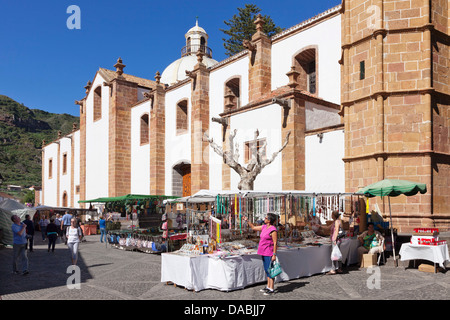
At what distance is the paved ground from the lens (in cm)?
713

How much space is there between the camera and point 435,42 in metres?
12.4

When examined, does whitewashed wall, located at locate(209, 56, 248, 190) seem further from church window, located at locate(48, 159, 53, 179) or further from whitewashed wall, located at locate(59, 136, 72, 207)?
church window, located at locate(48, 159, 53, 179)

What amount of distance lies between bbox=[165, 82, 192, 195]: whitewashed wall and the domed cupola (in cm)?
1496

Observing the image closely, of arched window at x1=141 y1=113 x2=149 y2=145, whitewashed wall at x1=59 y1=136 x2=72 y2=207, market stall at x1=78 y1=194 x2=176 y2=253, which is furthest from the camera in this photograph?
whitewashed wall at x1=59 y1=136 x2=72 y2=207

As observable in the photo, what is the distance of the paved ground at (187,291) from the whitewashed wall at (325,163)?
4857 mm

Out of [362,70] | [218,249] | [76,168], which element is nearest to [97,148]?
[76,168]

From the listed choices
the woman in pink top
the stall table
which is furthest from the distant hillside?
the woman in pink top

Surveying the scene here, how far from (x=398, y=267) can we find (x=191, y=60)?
35361mm

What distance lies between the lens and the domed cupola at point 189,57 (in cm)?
4109

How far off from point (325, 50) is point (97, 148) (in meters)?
21.1

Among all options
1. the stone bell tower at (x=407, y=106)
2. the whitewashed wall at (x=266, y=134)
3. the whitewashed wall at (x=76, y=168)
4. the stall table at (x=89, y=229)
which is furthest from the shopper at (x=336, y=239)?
the whitewashed wall at (x=76, y=168)

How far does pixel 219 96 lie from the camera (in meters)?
22.6

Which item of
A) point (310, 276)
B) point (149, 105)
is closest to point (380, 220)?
point (310, 276)

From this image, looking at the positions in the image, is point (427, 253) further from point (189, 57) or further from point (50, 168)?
point (50, 168)
